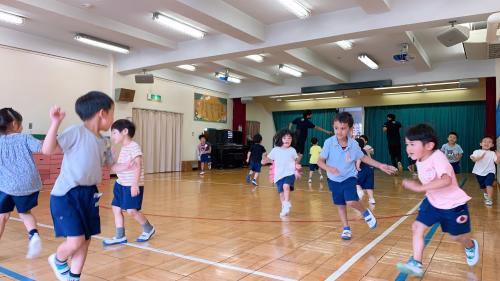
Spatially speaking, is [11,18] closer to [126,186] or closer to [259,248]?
[126,186]

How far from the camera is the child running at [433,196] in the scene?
2174 millimetres

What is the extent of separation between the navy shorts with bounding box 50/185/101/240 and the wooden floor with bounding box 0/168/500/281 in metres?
0.54

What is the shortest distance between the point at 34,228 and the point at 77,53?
753 cm

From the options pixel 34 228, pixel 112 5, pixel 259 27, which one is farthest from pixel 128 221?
pixel 259 27

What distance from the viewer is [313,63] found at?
31.0 feet

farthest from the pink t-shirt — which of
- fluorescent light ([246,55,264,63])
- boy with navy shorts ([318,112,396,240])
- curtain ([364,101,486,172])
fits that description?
curtain ([364,101,486,172])

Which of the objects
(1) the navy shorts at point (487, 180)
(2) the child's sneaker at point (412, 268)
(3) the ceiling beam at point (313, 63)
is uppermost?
(3) the ceiling beam at point (313, 63)

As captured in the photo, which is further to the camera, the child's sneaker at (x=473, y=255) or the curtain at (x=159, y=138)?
the curtain at (x=159, y=138)

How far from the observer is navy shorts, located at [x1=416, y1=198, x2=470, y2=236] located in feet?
7.16

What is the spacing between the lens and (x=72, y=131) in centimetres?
185

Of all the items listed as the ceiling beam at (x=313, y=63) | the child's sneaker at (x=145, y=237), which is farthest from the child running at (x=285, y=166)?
the ceiling beam at (x=313, y=63)

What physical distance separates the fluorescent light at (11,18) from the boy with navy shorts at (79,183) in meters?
6.49

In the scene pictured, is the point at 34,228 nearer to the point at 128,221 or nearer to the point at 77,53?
the point at 128,221

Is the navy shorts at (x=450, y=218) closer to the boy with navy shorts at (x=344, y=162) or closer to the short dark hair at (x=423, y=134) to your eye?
the short dark hair at (x=423, y=134)
